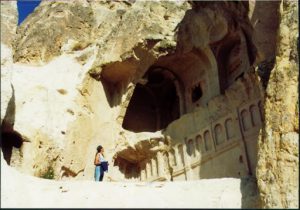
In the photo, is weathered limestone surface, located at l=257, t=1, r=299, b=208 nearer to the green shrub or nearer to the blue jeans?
the blue jeans

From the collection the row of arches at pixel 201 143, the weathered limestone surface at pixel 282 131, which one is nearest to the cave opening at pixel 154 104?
the row of arches at pixel 201 143

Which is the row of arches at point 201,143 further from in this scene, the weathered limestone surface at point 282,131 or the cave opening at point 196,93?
the weathered limestone surface at point 282,131

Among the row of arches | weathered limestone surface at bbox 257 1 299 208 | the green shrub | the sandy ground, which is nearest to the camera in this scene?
weathered limestone surface at bbox 257 1 299 208

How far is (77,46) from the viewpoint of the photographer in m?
17.1

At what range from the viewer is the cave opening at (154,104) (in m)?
18.3

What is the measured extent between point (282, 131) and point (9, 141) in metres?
7.88

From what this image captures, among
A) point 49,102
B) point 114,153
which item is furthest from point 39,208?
point 114,153

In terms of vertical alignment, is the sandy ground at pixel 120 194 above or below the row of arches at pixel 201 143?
below

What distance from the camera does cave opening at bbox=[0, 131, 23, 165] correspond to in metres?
12.5

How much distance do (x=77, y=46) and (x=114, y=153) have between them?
4346mm

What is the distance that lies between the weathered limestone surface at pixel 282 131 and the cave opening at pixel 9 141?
23.2 feet

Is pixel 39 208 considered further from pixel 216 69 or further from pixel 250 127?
pixel 216 69

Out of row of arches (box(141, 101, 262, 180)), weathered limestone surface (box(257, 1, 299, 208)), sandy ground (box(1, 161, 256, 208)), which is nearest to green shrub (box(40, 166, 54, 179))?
sandy ground (box(1, 161, 256, 208))

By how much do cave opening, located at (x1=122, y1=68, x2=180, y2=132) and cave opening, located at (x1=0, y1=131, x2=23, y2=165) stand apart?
5.97 metres
